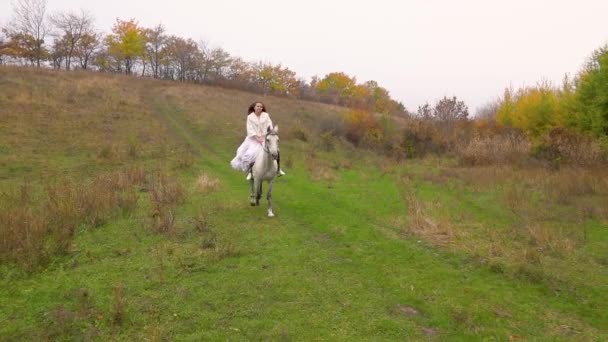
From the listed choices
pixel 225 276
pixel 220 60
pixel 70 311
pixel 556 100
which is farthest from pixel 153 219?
pixel 220 60

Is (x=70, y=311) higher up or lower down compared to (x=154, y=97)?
lower down

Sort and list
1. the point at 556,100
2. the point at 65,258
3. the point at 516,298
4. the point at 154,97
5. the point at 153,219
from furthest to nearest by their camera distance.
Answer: the point at 154,97
the point at 556,100
the point at 153,219
the point at 65,258
the point at 516,298

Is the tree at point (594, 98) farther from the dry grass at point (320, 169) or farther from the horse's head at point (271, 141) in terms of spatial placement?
the horse's head at point (271, 141)

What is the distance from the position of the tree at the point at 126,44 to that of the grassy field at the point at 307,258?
5149cm

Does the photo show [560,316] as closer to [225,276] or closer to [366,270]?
[366,270]

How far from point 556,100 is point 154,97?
1386 inches

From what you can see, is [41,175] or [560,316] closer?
[560,316]

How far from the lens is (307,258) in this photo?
859cm

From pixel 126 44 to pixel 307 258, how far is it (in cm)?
6584

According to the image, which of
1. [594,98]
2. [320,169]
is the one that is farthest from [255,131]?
[594,98]

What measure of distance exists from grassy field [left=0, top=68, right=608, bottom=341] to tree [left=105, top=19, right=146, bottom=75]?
51.5 meters

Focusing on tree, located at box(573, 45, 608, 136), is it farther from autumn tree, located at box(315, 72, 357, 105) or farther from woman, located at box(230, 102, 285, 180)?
autumn tree, located at box(315, 72, 357, 105)

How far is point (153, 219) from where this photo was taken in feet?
34.1

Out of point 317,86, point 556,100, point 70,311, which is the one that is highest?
point 317,86
